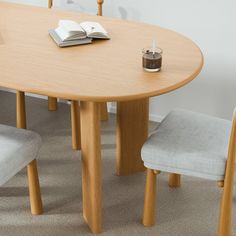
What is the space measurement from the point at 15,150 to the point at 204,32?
4.67ft

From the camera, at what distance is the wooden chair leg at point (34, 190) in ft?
8.57

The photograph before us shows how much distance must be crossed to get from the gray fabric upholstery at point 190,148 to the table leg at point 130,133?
26cm

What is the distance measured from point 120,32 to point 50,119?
3.36 feet

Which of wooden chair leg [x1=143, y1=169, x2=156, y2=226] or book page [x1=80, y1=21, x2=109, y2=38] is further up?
book page [x1=80, y1=21, x2=109, y2=38]

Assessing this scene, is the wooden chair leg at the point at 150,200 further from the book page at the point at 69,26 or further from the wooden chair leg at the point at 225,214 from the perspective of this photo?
the book page at the point at 69,26

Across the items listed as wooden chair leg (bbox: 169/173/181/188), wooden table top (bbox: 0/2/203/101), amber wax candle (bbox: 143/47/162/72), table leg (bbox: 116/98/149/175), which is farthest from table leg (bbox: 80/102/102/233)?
wooden chair leg (bbox: 169/173/181/188)

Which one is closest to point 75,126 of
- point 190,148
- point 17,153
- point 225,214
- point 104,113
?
point 104,113

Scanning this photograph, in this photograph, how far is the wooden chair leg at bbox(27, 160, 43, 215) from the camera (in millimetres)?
2613

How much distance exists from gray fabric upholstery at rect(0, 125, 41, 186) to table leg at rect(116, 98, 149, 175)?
508mm

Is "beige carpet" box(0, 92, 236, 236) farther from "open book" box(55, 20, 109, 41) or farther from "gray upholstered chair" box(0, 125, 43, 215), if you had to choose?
"open book" box(55, 20, 109, 41)

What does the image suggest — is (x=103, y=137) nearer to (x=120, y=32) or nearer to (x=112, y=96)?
(x=120, y=32)

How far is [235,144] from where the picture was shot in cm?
222

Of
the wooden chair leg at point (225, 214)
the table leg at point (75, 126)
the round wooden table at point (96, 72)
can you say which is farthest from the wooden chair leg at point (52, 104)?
the wooden chair leg at point (225, 214)

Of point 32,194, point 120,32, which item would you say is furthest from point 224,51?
point 32,194
